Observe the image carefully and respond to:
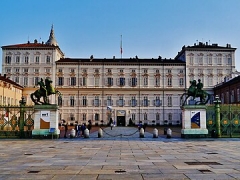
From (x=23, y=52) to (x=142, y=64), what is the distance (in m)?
27.6

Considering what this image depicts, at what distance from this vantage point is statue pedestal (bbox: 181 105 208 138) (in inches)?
945

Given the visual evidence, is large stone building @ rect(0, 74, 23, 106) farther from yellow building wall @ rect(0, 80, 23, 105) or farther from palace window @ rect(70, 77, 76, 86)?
palace window @ rect(70, 77, 76, 86)

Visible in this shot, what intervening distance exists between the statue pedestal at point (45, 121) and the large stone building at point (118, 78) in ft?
144

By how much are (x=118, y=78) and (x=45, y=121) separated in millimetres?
46369

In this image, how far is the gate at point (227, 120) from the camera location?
80.9 ft

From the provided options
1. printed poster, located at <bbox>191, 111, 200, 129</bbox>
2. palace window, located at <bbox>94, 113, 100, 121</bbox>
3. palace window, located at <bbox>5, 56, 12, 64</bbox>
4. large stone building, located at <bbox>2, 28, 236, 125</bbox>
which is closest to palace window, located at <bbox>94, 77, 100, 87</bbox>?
large stone building, located at <bbox>2, 28, 236, 125</bbox>

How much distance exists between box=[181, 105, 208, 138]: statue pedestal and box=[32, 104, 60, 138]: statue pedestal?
10.6 m

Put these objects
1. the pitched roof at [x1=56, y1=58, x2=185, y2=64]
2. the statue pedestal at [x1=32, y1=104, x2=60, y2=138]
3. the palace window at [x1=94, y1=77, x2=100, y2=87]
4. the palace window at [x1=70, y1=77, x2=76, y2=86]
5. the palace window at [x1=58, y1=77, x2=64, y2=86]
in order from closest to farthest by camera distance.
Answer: the statue pedestal at [x1=32, y1=104, x2=60, y2=138]
the palace window at [x1=58, y1=77, x2=64, y2=86]
the palace window at [x1=70, y1=77, x2=76, y2=86]
the palace window at [x1=94, y1=77, x2=100, y2=87]
the pitched roof at [x1=56, y1=58, x2=185, y2=64]

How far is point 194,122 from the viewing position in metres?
24.1

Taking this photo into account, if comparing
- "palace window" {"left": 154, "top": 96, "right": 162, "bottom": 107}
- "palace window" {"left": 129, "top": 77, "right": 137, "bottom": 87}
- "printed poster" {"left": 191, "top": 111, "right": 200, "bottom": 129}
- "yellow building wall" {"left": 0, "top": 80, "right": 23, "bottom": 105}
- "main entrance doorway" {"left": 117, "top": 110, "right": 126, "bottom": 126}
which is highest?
"palace window" {"left": 129, "top": 77, "right": 137, "bottom": 87}

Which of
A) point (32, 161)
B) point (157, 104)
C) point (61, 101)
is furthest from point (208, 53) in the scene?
point (32, 161)

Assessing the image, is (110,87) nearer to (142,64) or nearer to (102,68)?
(102,68)

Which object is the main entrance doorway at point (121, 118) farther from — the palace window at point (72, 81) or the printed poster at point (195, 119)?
the printed poster at point (195, 119)

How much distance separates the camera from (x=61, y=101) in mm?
68250
